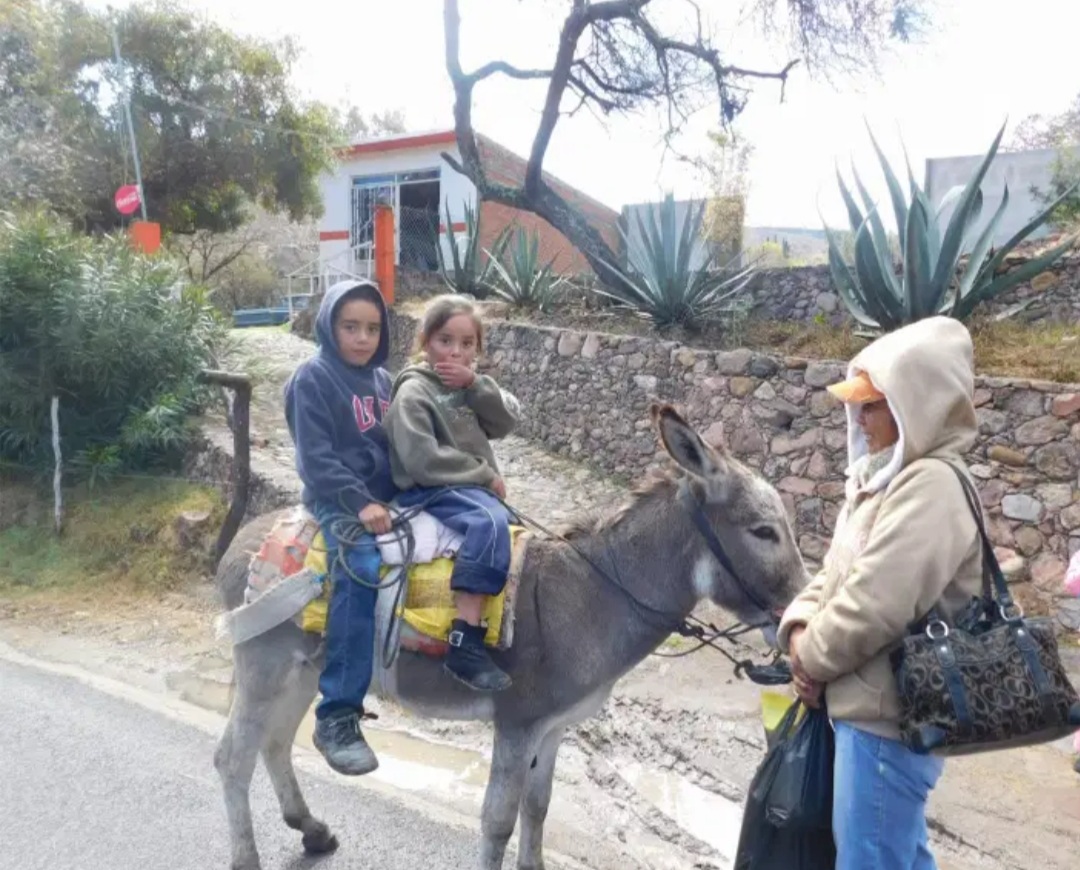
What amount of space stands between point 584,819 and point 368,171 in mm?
20935

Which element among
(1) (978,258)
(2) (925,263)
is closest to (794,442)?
(2) (925,263)

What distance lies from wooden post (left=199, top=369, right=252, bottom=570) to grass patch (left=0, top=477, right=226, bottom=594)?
51 centimetres

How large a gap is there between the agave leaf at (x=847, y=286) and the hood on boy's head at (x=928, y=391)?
5.96 meters

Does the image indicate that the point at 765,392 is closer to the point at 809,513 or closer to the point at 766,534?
the point at 809,513

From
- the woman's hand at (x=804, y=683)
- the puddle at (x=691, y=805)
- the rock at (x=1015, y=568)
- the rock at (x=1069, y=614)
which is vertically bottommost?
the puddle at (x=691, y=805)

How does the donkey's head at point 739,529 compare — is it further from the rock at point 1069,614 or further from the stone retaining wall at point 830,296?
the stone retaining wall at point 830,296

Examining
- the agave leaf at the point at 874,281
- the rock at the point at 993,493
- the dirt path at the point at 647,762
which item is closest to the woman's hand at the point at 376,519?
the dirt path at the point at 647,762

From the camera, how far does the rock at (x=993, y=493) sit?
245 inches

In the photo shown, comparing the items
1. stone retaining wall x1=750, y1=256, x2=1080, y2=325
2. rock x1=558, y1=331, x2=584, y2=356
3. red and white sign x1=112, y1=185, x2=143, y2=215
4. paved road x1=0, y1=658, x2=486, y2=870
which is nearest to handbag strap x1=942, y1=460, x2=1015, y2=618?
paved road x1=0, y1=658, x2=486, y2=870

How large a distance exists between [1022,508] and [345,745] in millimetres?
5163

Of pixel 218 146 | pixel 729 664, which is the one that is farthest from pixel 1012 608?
pixel 218 146

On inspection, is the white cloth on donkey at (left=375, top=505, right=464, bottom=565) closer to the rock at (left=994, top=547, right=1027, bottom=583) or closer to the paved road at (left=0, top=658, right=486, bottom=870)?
the paved road at (left=0, top=658, right=486, bottom=870)

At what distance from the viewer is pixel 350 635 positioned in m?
3.13

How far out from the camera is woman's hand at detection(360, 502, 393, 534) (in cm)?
315
